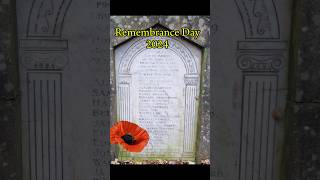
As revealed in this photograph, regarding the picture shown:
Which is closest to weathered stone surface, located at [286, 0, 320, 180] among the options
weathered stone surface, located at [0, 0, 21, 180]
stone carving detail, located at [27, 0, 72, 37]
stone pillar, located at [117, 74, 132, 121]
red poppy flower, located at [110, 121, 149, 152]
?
stone carving detail, located at [27, 0, 72, 37]

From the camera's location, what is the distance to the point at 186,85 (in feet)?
16.6

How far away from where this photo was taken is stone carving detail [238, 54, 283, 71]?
9.66ft

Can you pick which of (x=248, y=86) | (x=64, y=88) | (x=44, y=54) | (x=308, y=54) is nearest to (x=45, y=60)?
(x=44, y=54)

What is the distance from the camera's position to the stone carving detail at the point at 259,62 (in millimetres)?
2943

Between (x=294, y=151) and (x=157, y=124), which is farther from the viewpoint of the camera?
(x=157, y=124)

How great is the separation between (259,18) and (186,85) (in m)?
2.23

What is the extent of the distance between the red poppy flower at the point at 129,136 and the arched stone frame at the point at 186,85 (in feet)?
0.38

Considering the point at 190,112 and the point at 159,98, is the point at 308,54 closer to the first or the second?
the point at 190,112

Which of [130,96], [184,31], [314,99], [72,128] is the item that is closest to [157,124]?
[130,96]

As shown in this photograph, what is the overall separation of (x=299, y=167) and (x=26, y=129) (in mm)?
2004

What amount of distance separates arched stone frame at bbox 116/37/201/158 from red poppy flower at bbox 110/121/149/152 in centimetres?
12

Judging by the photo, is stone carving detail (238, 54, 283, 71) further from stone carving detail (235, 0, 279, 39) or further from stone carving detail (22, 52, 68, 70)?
stone carving detail (22, 52, 68, 70)

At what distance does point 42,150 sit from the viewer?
303 centimetres

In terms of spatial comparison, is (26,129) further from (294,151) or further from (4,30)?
(294,151)
